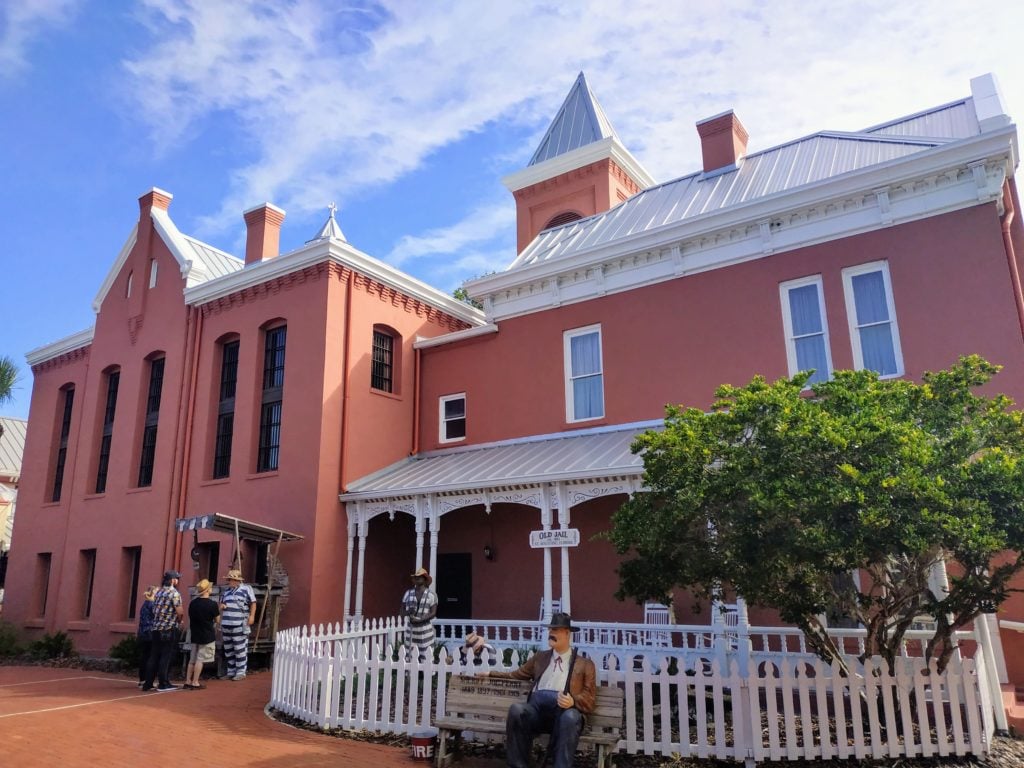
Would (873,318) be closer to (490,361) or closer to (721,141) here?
(721,141)

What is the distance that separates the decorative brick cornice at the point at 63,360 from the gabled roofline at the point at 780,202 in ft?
43.1

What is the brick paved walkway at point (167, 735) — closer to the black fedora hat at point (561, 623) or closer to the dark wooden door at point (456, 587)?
the black fedora hat at point (561, 623)

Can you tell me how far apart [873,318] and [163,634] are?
42.0 feet

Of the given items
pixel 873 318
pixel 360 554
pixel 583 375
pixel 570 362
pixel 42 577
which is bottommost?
pixel 42 577

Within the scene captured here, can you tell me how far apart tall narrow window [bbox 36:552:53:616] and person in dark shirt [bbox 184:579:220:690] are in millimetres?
12152

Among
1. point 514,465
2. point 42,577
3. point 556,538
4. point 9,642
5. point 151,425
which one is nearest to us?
point 556,538

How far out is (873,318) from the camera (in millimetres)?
13117

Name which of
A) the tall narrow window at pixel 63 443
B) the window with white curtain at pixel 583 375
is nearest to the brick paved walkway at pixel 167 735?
the window with white curtain at pixel 583 375

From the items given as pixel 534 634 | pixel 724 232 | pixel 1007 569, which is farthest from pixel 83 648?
pixel 1007 569

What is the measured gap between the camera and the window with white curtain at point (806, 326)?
13461 mm

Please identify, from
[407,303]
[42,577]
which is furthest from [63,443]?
[407,303]

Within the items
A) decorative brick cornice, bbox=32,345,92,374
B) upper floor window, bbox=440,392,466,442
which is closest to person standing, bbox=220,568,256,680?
upper floor window, bbox=440,392,466,442

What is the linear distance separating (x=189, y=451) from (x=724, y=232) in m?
13.3

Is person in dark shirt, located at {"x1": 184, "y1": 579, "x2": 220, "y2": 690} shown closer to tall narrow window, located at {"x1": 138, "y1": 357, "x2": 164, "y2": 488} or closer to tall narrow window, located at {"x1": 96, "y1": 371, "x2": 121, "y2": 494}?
tall narrow window, located at {"x1": 138, "y1": 357, "x2": 164, "y2": 488}
